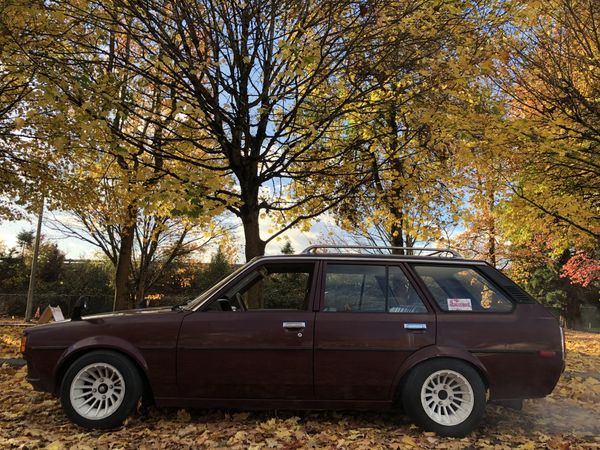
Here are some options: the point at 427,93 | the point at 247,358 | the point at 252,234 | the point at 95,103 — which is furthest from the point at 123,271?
the point at 247,358

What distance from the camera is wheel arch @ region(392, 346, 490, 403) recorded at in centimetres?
430

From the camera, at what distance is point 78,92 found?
6449mm

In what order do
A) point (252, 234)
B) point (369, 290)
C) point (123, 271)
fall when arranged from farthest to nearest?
point (123, 271) → point (252, 234) → point (369, 290)

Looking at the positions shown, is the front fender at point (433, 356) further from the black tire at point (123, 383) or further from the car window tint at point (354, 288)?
the black tire at point (123, 383)

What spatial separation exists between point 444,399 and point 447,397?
0.03 m

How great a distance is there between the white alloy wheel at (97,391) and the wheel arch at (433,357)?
98.3 inches

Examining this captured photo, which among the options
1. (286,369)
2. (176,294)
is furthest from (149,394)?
(176,294)

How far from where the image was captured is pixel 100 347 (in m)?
4.41

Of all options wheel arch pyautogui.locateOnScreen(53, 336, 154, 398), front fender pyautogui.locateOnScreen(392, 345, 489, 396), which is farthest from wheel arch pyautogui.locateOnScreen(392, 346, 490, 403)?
wheel arch pyautogui.locateOnScreen(53, 336, 154, 398)

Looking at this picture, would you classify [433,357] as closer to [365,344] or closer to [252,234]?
[365,344]

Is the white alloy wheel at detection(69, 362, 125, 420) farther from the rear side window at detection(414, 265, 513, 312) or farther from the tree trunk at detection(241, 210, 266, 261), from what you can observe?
the tree trunk at detection(241, 210, 266, 261)

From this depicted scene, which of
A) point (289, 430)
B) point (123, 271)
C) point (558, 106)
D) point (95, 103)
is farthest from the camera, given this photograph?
point (123, 271)

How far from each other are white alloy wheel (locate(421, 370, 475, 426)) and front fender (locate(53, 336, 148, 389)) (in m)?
2.56

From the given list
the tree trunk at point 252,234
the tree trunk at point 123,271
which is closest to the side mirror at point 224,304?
the tree trunk at point 252,234
